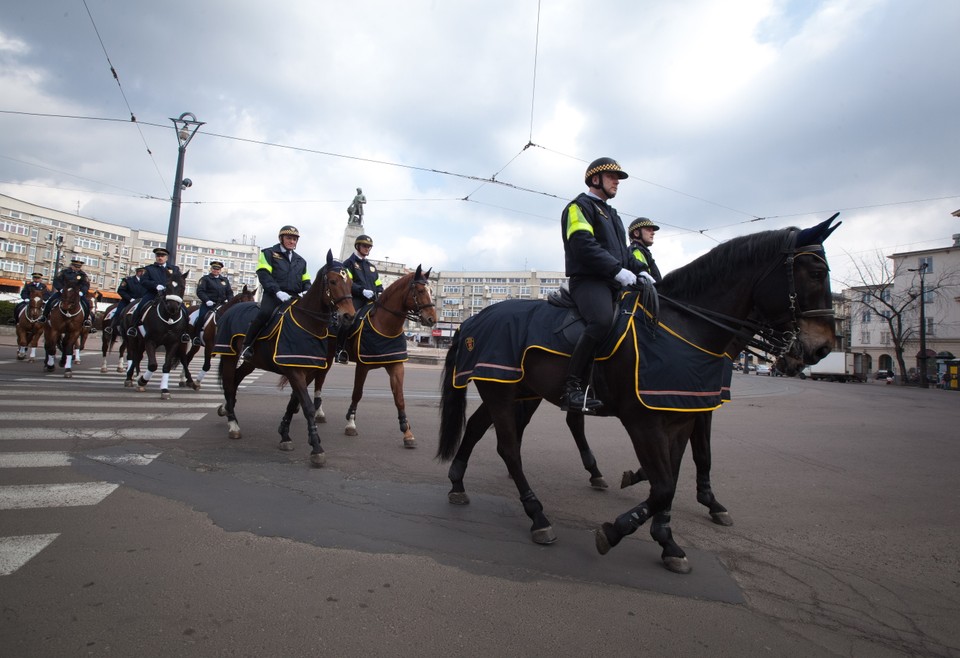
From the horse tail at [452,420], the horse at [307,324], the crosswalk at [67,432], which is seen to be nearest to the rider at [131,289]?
Result: the crosswalk at [67,432]

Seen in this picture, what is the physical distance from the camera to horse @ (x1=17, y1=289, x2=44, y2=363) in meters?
15.3

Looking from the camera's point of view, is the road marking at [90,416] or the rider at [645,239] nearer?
the rider at [645,239]

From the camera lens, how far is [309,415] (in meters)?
5.95

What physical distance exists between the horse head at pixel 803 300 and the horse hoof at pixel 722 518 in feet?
5.11

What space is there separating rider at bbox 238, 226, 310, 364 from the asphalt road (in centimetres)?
156

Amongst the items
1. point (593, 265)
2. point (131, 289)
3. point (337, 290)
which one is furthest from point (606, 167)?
point (131, 289)

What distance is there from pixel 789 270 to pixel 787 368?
0.70 meters

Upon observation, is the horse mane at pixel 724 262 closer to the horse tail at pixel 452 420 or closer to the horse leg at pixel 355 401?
the horse tail at pixel 452 420

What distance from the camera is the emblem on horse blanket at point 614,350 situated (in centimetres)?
351

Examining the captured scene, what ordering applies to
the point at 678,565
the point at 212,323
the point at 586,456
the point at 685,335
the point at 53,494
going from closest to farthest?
1. the point at 678,565
2. the point at 685,335
3. the point at 53,494
4. the point at 586,456
5. the point at 212,323

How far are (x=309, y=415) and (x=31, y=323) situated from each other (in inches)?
607

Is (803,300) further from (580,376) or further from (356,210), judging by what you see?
(356,210)

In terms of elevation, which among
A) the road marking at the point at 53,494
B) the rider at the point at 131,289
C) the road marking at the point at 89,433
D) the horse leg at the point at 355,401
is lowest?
the road marking at the point at 53,494

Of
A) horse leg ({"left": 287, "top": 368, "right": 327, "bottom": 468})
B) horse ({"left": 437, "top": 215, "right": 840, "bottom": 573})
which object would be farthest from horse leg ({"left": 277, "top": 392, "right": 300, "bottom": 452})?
horse ({"left": 437, "top": 215, "right": 840, "bottom": 573})
